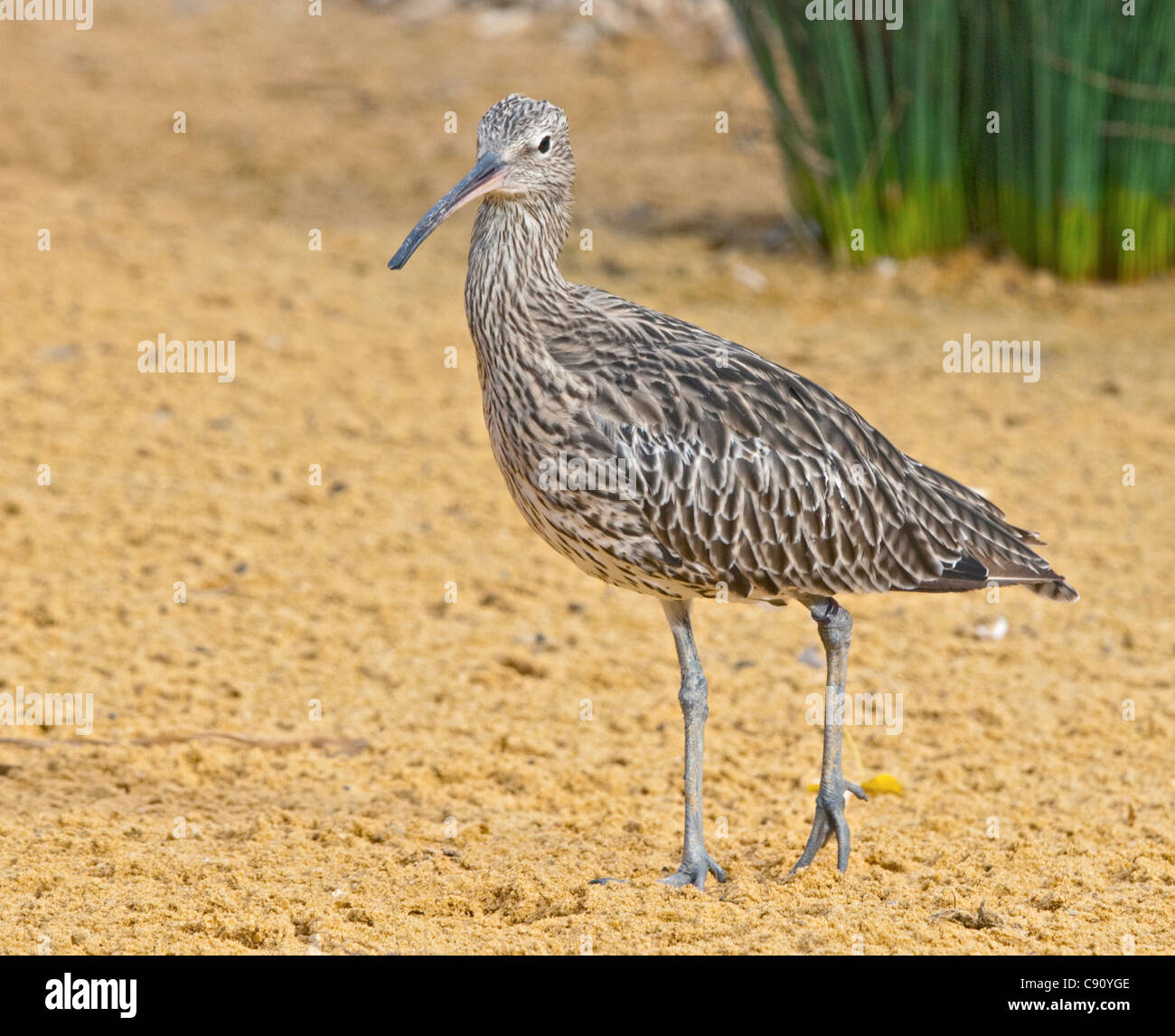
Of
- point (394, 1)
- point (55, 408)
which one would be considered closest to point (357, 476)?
point (55, 408)

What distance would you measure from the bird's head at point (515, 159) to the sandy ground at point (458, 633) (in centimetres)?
211

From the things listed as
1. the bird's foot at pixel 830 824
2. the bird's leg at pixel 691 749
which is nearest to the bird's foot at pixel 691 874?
the bird's leg at pixel 691 749

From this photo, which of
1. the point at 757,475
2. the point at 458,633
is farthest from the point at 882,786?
the point at 458,633

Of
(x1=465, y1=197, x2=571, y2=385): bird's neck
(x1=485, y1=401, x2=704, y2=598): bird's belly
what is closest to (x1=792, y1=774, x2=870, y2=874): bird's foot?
(x1=485, y1=401, x2=704, y2=598): bird's belly

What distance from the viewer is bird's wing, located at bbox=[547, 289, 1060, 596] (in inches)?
193

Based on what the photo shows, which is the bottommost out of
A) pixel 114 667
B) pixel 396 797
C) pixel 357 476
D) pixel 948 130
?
pixel 396 797

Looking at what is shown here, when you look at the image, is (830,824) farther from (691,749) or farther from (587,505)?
(587,505)

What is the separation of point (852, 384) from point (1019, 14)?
313 cm

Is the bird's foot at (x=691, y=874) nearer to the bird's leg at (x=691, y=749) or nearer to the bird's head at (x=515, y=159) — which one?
the bird's leg at (x=691, y=749)

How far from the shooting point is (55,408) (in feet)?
29.2

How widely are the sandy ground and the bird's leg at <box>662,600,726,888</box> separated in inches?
5.4

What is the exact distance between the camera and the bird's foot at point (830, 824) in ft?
16.6

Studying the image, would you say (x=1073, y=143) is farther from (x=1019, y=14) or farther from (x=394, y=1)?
(x=394, y=1)

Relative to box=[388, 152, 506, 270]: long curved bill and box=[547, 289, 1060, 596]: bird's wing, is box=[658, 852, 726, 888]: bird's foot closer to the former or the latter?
box=[547, 289, 1060, 596]: bird's wing
